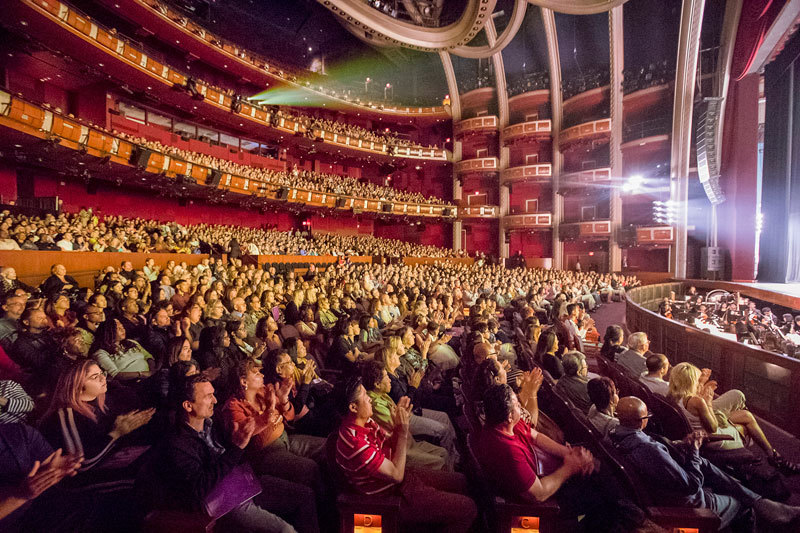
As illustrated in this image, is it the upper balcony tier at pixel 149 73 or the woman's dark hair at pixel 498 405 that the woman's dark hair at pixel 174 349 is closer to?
the woman's dark hair at pixel 498 405

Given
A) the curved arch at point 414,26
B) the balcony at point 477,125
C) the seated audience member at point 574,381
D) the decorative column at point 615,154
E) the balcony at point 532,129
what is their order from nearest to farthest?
the seated audience member at point 574,381
the curved arch at point 414,26
the decorative column at point 615,154
the balcony at point 532,129
the balcony at point 477,125

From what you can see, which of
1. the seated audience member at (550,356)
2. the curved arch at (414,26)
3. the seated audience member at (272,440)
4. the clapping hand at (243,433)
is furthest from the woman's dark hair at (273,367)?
the curved arch at (414,26)

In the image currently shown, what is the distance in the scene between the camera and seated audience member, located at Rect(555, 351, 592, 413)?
2.81m

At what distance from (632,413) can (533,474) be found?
62 cm

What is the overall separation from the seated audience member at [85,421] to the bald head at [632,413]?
2.45m

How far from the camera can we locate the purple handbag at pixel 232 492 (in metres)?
1.65

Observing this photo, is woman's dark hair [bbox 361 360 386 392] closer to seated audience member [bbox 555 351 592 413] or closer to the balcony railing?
seated audience member [bbox 555 351 592 413]

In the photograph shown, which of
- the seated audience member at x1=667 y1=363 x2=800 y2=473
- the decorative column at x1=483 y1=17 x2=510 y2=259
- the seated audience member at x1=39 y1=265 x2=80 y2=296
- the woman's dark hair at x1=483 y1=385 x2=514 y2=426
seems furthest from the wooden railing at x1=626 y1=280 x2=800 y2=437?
the decorative column at x1=483 y1=17 x2=510 y2=259

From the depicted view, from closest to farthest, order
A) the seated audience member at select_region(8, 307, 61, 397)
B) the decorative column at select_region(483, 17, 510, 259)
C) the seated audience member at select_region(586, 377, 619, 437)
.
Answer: the seated audience member at select_region(586, 377, 619, 437)
the seated audience member at select_region(8, 307, 61, 397)
the decorative column at select_region(483, 17, 510, 259)

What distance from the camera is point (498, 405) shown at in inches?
70.1

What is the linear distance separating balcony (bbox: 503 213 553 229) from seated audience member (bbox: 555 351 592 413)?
1799 centimetres

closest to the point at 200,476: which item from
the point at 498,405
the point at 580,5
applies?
the point at 498,405

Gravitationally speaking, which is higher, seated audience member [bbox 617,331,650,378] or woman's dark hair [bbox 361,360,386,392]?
woman's dark hair [bbox 361,360,386,392]

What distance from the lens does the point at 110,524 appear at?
1819 mm
